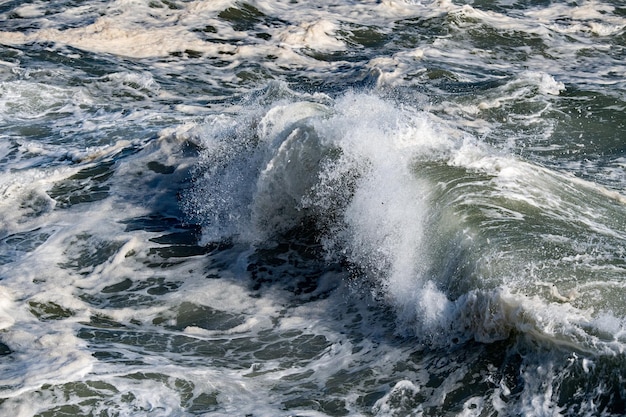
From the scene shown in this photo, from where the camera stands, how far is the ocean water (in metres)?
5.15

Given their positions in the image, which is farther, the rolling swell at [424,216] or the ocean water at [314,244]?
the rolling swell at [424,216]

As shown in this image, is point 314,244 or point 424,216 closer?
point 424,216

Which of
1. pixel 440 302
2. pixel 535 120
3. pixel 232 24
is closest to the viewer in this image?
pixel 440 302

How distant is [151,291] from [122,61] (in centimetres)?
781

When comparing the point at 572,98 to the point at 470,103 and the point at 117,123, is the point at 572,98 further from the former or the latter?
the point at 117,123

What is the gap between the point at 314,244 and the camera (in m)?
7.46

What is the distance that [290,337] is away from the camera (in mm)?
6090

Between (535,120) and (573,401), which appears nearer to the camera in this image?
(573,401)

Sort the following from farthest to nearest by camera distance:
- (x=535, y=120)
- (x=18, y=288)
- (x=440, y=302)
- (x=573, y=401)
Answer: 1. (x=535, y=120)
2. (x=18, y=288)
3. (x=440, y=302)
4. (x=573, y=401)

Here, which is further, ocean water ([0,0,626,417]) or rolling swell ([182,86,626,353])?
rolling swell ([182,86,626,353])

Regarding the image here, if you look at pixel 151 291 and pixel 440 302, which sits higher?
pixel 440 302

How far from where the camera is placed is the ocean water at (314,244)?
5.15 metres

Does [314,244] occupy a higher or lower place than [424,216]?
lower

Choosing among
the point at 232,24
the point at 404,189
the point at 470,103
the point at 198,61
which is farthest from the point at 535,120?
the point at 232,24
